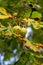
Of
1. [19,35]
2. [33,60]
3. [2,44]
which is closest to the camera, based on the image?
[19,35]

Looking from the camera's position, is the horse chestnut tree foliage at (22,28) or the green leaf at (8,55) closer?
the horse chestnut tree foliage at (22,28)

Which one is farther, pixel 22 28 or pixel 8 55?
pixel 8 55

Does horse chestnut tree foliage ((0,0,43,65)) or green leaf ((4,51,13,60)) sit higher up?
horse chestnut tree foliage ((0,0,43,65))

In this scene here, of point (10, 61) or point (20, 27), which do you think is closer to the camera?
point (20, 27)

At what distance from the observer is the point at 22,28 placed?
1029mm

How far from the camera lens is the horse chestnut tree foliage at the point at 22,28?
98 cm

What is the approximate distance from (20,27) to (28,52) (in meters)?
0.37

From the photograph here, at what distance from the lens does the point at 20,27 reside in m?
1.03

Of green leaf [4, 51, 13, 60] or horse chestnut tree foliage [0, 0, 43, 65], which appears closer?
horse chestnut tree foliage [0, 0, 43, 65]

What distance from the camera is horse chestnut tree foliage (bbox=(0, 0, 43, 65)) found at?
98 cm

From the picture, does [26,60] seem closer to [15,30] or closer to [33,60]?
[33,60]

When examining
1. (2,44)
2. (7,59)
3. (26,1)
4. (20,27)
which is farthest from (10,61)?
(20,27)

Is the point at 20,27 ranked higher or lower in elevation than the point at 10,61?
higher

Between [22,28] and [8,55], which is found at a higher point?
[22,28]
